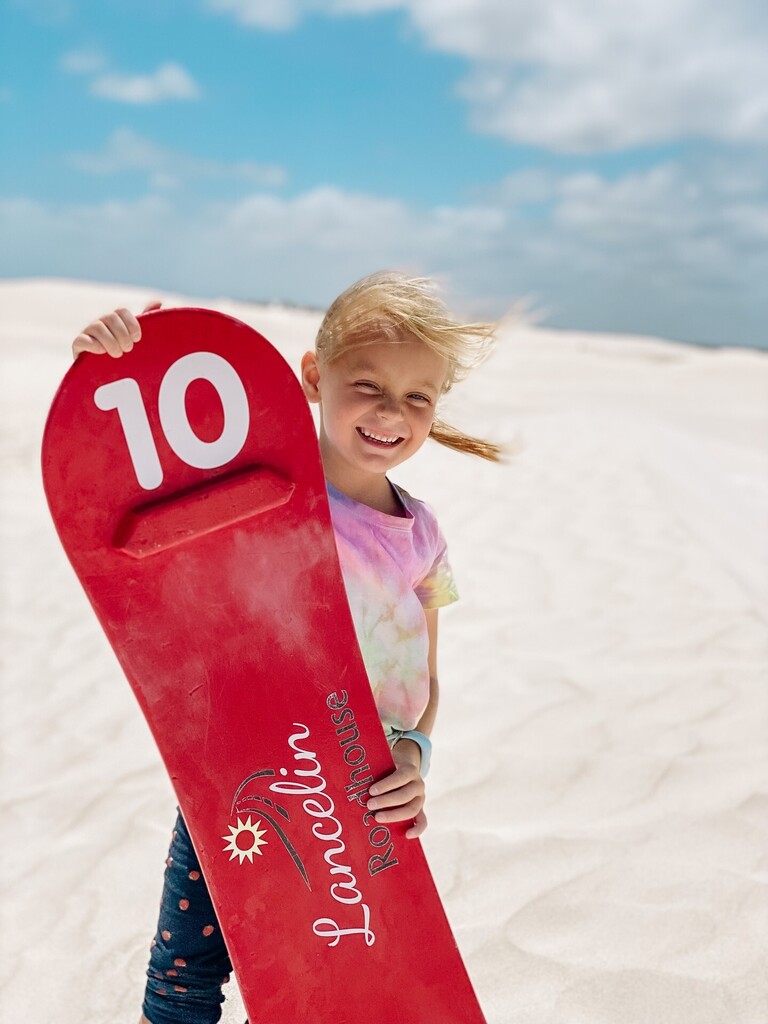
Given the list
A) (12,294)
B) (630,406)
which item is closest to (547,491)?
(630,406)

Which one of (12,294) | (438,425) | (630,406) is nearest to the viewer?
(438,425)

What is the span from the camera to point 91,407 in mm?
1259

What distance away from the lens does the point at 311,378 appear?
1454 millimetres

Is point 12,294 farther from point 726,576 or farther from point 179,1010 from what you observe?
point 179,1010

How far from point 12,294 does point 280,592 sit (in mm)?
19692

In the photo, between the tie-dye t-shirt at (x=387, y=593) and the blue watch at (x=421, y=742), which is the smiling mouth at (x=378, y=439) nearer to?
the tie-dye t-shirt at (x=387, y=593)

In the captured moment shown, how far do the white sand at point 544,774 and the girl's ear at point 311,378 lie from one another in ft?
1.53

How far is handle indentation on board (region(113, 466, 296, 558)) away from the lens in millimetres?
1281

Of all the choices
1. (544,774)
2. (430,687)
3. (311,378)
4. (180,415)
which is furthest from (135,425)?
(544,774)

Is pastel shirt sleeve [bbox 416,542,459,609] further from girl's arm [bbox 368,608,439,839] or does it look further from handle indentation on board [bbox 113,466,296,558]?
handle indentation on board [bbox 113,466,296,558]

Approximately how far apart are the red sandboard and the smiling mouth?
7 centimetres

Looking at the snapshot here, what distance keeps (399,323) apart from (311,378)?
185 mm

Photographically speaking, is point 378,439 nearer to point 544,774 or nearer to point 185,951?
point 185,951

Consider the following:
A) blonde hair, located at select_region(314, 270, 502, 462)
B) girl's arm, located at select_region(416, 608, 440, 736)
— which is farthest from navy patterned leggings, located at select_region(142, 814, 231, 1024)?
blonde hair, located at select_region(314, 270, 502, 462)
